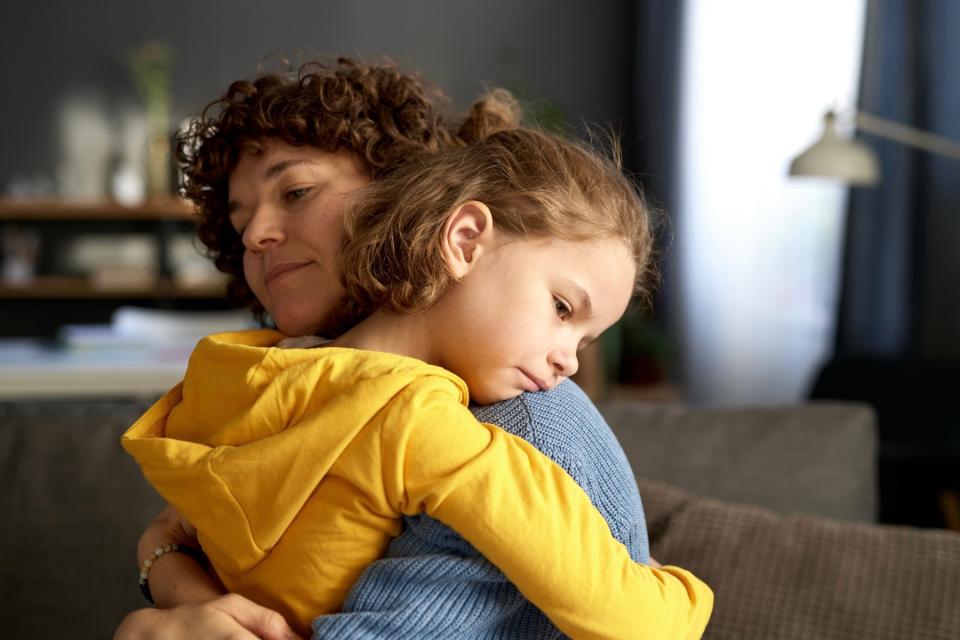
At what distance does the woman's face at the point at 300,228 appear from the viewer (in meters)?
1.06

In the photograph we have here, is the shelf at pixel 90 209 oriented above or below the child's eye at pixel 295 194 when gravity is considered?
below

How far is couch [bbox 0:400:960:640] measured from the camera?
4.62 ft

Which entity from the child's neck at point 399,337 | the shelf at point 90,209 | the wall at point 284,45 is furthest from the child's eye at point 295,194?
the wall at point 284,45

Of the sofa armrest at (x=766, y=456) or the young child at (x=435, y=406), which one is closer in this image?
the young child at (x=435, y=406)

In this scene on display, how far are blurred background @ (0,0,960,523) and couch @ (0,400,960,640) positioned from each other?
44cm

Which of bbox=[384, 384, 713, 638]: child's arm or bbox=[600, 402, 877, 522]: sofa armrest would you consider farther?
bbox=[600, 402, 877, 522]: sofa armrest

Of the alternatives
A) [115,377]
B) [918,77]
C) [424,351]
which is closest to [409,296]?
[424,351]

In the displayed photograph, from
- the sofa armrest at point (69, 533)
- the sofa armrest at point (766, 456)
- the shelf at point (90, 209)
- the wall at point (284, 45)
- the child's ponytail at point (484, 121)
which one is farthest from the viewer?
the wall at point (284, 45)

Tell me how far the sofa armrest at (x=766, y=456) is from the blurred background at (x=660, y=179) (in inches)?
15.2

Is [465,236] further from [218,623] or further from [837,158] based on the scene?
[837,158]

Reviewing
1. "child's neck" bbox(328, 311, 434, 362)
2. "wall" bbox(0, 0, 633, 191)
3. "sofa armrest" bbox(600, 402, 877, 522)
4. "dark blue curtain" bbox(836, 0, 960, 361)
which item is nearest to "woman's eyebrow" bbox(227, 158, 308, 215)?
"child's neck" bbox(328, 311, 434, 362)

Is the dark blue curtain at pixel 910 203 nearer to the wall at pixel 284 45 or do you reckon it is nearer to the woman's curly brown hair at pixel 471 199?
the wall at pixel 284 45

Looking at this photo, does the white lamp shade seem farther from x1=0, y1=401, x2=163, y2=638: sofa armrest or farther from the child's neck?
the child's neck

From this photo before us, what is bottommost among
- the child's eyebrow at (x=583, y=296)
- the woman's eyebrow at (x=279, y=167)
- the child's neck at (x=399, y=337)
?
the child's neck at (x=399, y=337)
